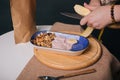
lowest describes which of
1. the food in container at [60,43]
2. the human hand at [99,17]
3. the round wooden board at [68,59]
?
the round wooden board at [68,59]

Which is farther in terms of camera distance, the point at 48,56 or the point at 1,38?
the point at 1,38

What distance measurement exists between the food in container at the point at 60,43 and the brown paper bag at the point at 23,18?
0.09 m

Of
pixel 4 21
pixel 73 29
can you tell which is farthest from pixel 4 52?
pixel 4 21

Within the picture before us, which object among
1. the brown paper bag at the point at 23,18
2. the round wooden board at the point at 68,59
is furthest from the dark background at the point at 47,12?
the round wooden board at the point at 68,59

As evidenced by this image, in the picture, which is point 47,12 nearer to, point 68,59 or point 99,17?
point 99,17

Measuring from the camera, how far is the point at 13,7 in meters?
0.86

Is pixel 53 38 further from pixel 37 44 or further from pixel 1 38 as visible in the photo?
pixel 1 38

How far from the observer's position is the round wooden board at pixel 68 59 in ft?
2.40

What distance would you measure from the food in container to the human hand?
9 centimetres

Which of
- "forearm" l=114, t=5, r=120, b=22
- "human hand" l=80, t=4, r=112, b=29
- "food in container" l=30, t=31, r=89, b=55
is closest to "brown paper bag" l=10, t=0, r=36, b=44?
"food in container" l=30, t=31, r=89, b=55

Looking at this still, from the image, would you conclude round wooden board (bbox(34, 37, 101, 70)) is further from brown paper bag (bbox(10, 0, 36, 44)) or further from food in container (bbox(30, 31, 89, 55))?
brown paper bag (bbox(10, 0, 36, 44))

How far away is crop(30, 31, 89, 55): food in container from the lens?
77 cm

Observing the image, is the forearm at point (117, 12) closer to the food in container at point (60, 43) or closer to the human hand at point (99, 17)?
the human hand at point (99, 17)

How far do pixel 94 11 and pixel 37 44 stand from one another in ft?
0.93
